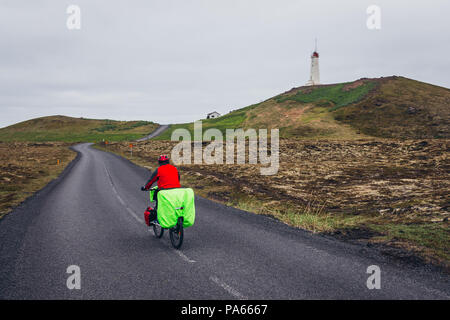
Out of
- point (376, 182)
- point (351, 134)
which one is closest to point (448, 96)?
point (351, 134)

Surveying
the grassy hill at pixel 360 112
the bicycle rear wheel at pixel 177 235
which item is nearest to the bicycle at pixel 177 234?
the bicycle rear wheel at pixel 177 235

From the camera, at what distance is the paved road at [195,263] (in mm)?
5676

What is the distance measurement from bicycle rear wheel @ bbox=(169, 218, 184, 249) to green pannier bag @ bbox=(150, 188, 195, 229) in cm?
13

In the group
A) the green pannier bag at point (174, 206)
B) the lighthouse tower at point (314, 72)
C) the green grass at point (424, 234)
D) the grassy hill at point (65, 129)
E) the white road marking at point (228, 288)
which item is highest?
the lighthouse tower at point (314, 72)

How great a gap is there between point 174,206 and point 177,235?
922 millimetres

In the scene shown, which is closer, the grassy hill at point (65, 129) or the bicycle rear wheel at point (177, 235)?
the bicycle rear wheel at point (177, 235)

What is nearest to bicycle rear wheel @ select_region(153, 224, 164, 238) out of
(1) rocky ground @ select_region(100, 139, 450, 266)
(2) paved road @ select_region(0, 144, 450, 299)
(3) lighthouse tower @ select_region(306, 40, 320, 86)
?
(2) paved road @ select_region(0, 144, 450, 299)

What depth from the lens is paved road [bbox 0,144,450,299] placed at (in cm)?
568

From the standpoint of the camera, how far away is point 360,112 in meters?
67.4

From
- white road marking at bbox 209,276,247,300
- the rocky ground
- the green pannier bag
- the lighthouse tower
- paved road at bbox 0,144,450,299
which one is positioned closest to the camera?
white road marking at bbox 209,276,247,300

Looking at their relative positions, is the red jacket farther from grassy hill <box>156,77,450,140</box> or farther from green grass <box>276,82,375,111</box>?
green grass <box>276,82,375,111</box>

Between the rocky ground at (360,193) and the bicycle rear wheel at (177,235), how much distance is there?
451 centimetres

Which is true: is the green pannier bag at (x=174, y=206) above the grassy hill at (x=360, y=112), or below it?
below

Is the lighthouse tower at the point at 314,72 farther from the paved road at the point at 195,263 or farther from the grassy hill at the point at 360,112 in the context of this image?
the paved road at the point at 195,263
